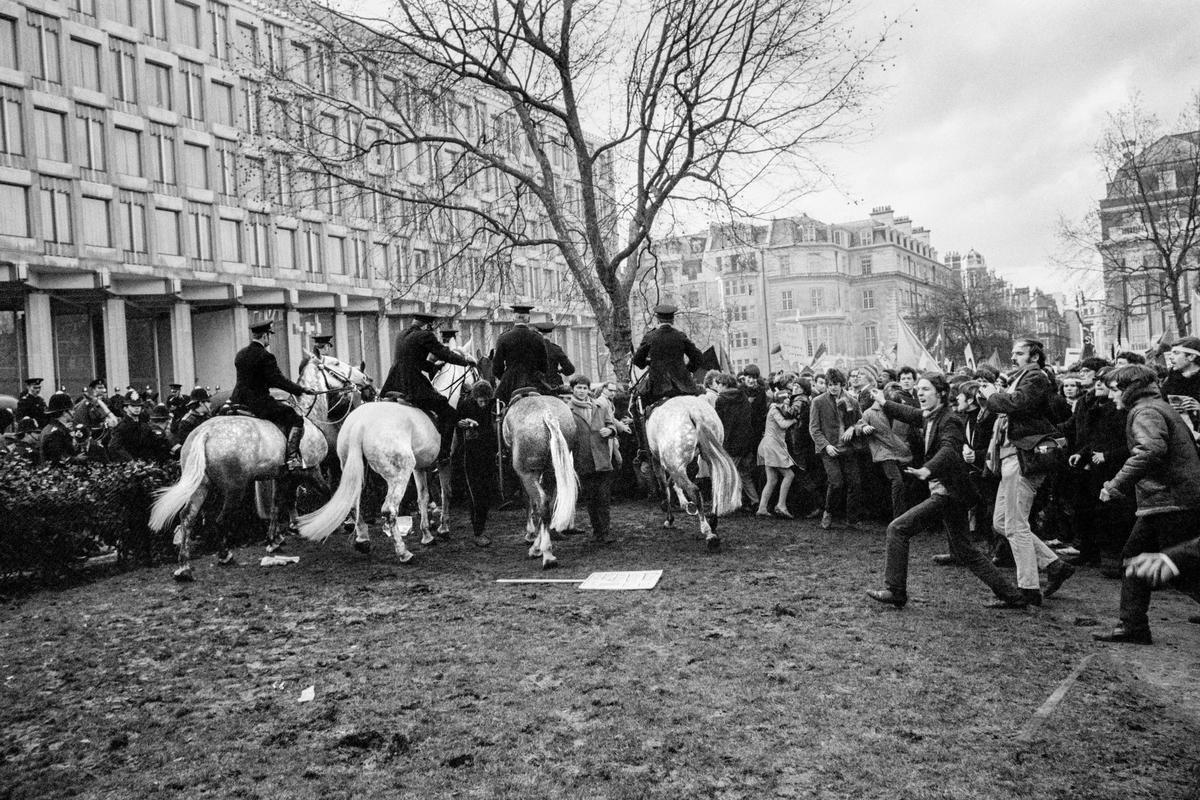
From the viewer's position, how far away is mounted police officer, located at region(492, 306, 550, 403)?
10.9 metres

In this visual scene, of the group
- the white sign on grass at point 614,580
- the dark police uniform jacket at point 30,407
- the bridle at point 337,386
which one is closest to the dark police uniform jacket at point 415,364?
the bridle at point 337,386

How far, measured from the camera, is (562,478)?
10.0 m

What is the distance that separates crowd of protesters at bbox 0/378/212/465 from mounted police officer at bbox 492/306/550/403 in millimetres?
4499

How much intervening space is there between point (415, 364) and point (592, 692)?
6.00m

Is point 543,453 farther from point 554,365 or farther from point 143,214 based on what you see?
point 143,214

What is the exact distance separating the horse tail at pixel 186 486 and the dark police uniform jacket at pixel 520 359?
3269mm

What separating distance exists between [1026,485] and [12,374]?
38793 mm

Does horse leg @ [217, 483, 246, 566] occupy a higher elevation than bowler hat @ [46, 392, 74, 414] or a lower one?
lower

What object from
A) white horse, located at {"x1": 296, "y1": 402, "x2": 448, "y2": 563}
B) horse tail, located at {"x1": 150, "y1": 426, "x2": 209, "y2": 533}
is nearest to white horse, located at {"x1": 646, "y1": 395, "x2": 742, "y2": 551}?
white horse, located at {"x1": 296, "y1": 402, "x2": 448, "y2": 563}

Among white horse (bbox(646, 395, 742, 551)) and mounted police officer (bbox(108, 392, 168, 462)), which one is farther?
mounted police officer (bbox(108, 392, 168, 462))

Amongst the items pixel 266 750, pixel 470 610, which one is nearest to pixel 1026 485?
pixel 470 610

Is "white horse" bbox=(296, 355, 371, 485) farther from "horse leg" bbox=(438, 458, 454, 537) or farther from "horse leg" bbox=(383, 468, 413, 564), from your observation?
"horse leg" bbox=(383, 468, 413, 564)

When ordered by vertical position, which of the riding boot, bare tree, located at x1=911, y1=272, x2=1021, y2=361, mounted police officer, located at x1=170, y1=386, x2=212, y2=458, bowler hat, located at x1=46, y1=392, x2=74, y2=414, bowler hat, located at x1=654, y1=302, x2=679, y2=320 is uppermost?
bare tree, located at x1=911, y1=272, x2=1021, y2=361

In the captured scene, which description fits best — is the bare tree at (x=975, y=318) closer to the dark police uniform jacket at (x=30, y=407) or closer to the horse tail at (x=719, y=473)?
the horse tail at (x=719, y=473)
